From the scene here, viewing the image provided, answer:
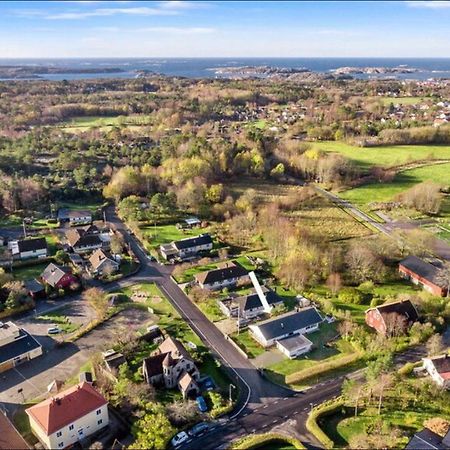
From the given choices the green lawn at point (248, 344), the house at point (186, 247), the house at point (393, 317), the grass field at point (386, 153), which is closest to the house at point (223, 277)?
the house at point (186, 247)

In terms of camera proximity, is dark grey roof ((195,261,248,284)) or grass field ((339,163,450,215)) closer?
dark grey roof ((195,261,248,284))

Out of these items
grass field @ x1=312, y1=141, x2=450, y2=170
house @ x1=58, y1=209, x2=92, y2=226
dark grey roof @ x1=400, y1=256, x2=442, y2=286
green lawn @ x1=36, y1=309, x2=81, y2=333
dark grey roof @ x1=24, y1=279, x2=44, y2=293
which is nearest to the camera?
green lawn @ x1=36, y1=309, x2=81, y2=333

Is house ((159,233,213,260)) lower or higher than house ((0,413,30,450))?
higher

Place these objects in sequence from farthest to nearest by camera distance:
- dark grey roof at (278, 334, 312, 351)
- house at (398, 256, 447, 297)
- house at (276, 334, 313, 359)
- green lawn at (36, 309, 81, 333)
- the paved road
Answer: the paved road → house at (398, 256, 447, 297) → green lawn at (36, 309, 81, 333) → dark grey roof at (278, 334, 312, 351) → house at (276, 334, 313, 359)

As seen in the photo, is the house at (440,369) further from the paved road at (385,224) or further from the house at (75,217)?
the house at (75,217)

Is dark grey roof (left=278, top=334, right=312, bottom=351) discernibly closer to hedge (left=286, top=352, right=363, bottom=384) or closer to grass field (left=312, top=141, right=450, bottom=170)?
hedge (left=286, top=352, right=363, bottom=384)

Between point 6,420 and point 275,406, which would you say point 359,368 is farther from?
point 6,420

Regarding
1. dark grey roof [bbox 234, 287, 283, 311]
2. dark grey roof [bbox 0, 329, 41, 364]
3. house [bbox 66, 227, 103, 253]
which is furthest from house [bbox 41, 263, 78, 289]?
dark grey roof [bbox 234, 287, 283, 311]
